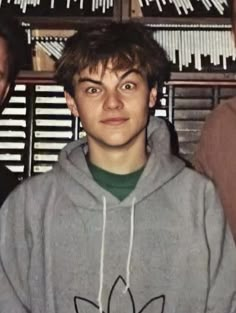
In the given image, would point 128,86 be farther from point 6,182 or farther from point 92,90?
point 6,182

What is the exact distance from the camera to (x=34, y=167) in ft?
5.66

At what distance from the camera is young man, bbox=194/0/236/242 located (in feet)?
4.61

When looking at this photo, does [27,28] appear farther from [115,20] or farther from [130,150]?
[130,150]

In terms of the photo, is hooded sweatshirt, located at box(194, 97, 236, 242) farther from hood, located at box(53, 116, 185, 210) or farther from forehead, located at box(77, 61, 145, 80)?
forehead, located at box(77, 61, 145, 80)

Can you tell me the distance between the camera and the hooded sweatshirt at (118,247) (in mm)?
1256

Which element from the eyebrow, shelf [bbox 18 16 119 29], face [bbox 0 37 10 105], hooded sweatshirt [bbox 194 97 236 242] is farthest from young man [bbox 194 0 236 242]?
face [bbox 0 37 10 105]

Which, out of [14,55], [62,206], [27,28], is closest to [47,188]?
[62,206]

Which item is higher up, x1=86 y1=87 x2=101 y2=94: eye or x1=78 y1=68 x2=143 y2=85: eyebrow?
x1=78 y1=68 x2=143 y2=85: eyebrow

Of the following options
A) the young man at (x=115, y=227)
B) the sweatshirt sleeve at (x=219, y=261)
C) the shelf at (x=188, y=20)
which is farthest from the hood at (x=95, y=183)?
the shelf at (x=188, y=20)

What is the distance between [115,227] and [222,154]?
1.06 ft

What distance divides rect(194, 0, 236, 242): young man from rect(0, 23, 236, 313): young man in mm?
105

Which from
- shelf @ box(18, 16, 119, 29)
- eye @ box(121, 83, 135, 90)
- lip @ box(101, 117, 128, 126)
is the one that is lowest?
lip @ box(101, 117, 128, 126)

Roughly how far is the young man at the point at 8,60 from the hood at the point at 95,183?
8.3 inches

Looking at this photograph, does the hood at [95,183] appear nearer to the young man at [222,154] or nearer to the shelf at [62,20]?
the young man at [222,154]
